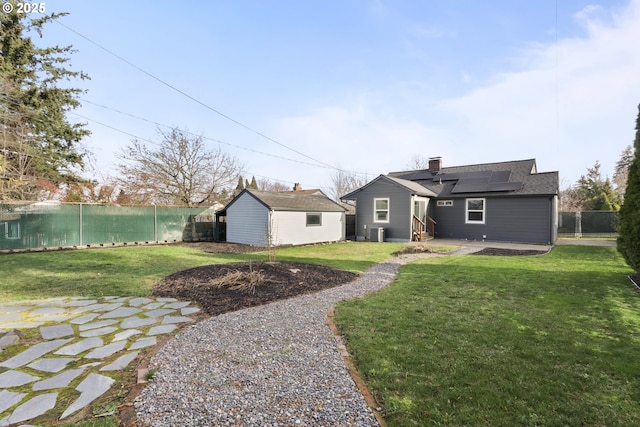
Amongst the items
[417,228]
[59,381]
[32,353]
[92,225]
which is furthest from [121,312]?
[417,228]

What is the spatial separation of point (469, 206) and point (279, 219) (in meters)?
10.5

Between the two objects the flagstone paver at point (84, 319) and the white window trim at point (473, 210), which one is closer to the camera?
the flagstone paver at point (84, 319)

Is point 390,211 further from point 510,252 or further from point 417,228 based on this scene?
point 510,252

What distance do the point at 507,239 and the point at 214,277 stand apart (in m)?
14.9

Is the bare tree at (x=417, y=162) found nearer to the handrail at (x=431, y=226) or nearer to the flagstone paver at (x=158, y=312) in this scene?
the handrail at (x=431, y=226)

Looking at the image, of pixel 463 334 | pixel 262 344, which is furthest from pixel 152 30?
pixel 463 334

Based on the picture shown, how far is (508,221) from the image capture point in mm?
15344

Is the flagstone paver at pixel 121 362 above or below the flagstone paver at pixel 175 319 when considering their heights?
above

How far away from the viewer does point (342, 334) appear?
3670mm

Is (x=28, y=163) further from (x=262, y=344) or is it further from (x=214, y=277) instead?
(x=262, y=344)

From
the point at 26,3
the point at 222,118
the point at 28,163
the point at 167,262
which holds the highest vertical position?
the point at 26,3

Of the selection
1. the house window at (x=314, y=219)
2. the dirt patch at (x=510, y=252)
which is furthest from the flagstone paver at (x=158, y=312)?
the house window at (x=314, y=219)

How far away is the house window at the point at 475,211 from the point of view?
16156 mm

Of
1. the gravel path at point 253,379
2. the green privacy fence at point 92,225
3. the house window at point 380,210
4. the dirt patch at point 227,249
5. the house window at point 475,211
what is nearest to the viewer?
the gravel path at point 253,379
